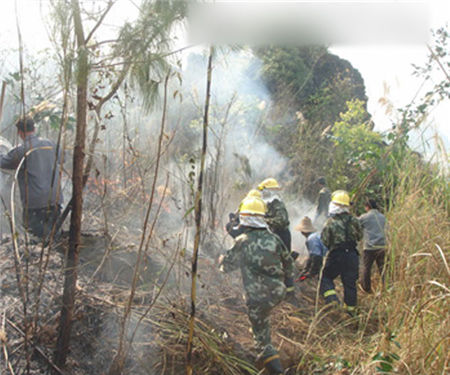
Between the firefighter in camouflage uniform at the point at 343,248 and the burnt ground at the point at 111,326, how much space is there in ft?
2.34

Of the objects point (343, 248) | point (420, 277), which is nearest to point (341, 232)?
point (343, 248)

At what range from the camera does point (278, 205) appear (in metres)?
5.51

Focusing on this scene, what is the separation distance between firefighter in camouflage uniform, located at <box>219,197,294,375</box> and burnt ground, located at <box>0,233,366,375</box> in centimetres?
31

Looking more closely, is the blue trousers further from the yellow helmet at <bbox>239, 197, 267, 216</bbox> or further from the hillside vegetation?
the yellow helmet at <bbox>239, 197, 267, 216</bbox>

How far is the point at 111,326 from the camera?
334cm

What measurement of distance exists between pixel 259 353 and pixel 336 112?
9575 mm

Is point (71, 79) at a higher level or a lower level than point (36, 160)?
higher

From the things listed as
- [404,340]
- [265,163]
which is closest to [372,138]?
[265,163]

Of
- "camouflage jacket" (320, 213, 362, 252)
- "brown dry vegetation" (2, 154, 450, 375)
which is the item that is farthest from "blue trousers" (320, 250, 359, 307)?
"brown dry vegetation" (2, 154, 450, 375)

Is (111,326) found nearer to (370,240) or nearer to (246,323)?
(246,323)

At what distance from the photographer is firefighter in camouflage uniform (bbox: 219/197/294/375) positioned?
12.2 ft

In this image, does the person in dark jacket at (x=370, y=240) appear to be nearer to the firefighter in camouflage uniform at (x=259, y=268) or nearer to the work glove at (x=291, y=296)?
the work glove at (x=291, y=296)

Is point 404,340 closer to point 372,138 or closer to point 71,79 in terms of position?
point 71,79

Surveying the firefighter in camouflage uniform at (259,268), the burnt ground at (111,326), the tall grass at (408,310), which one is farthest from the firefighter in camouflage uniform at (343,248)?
the firefighter in camouflage uniform at (259,268)
